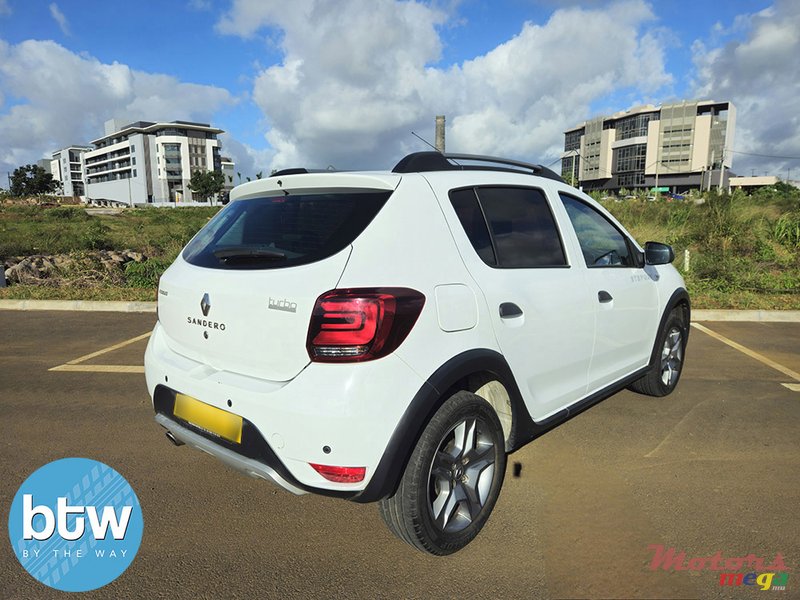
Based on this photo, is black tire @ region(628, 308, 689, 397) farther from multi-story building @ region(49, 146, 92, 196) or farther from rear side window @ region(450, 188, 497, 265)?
multi-story building @ region(49, 146, 92, 196)

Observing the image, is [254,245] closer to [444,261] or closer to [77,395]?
[444,261]

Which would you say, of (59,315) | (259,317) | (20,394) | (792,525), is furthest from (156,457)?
(59,315)

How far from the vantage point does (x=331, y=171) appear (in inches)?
104

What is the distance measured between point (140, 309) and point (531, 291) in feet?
23.7

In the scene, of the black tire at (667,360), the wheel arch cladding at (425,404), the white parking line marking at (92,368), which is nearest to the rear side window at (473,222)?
the wheel arch cladding at (425,404)

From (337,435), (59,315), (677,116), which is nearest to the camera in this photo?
(337,435)

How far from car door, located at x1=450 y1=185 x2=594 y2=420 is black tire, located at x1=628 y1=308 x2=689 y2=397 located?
50.2 inches

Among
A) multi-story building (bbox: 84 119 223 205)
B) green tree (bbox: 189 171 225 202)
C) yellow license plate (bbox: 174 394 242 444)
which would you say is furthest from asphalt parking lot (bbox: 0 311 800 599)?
multi-story building (bbox: 84 119 223 205)

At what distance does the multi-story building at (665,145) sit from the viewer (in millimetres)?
90000

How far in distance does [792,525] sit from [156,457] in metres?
3.54

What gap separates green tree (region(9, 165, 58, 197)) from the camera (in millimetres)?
92062

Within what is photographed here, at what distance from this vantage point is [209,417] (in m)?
2.36

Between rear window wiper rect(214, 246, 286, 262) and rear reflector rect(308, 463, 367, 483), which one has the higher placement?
rear window wiper rect(214, 246, 286, 262)

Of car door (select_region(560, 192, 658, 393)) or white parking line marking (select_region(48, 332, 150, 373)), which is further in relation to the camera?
white parking line marking (select_region(48, 332, 150, 373))
